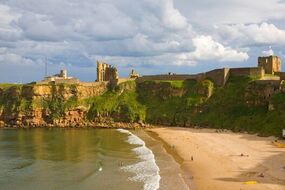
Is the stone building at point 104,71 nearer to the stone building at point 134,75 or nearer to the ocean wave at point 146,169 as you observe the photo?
the stone building at point 134,75

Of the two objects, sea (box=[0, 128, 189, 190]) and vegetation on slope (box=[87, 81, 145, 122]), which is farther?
vegetation on slope (box=[87, 81, 145, 122])

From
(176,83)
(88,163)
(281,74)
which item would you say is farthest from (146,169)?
(176,83)

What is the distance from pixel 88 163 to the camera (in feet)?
187

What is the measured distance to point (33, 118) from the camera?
365 feet

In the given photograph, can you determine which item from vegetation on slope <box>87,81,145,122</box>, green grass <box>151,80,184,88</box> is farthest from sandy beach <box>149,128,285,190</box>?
green grass <box>151,80,184,88</box>

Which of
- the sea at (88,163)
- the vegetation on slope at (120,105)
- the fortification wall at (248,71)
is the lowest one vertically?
the sea at (88,163)

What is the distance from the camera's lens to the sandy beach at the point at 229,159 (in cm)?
4334

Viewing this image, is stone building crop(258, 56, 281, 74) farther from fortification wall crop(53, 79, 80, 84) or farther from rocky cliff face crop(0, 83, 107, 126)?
fortification wall crop(53, 79, 80, 84)

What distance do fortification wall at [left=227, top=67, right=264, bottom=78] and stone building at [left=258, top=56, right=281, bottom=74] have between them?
4184 mm

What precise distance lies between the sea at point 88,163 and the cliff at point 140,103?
17927 mm

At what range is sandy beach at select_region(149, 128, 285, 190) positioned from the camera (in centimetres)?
4334

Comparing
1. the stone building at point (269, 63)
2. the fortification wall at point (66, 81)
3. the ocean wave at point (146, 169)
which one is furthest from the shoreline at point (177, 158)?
the fortification wall at point (66, 81)

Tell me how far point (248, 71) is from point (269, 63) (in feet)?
18.7

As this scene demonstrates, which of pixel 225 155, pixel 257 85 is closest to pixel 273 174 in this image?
pixel 225 155
